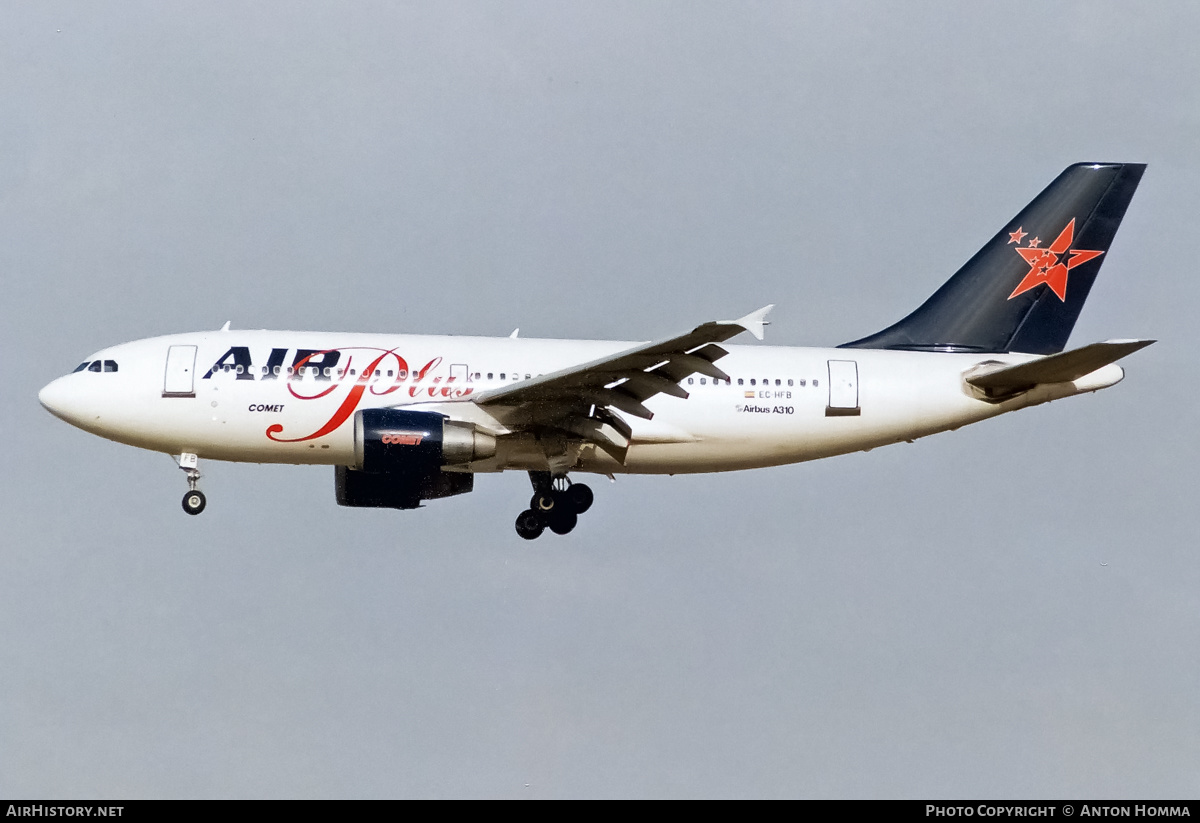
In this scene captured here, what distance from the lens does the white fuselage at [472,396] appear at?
3762cm

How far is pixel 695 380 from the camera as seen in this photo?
39.0 metres

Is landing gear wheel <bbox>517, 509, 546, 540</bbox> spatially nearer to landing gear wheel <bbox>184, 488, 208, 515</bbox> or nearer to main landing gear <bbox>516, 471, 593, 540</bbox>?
main landing gear <bbox>516, 471, 593, 540</bbox>

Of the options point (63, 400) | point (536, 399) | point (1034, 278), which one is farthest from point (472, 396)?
point (1034, 278)

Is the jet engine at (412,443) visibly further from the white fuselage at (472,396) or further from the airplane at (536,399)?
the white fuselage at (472,396)

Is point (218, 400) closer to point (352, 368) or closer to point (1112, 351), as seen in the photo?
point (352, 368)

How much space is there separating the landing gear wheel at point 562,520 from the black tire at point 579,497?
7.3 inches

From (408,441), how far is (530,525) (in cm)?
502

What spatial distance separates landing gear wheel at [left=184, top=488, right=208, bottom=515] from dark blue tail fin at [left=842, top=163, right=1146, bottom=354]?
1517 cm

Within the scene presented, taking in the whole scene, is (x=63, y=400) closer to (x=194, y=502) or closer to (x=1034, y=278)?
(x=194, y=502)

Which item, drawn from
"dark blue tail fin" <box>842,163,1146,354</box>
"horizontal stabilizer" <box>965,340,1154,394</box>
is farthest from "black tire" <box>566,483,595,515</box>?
"horizontal stabilizer" <box>965,340,1154,394</box>

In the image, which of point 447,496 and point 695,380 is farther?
point 447,496
